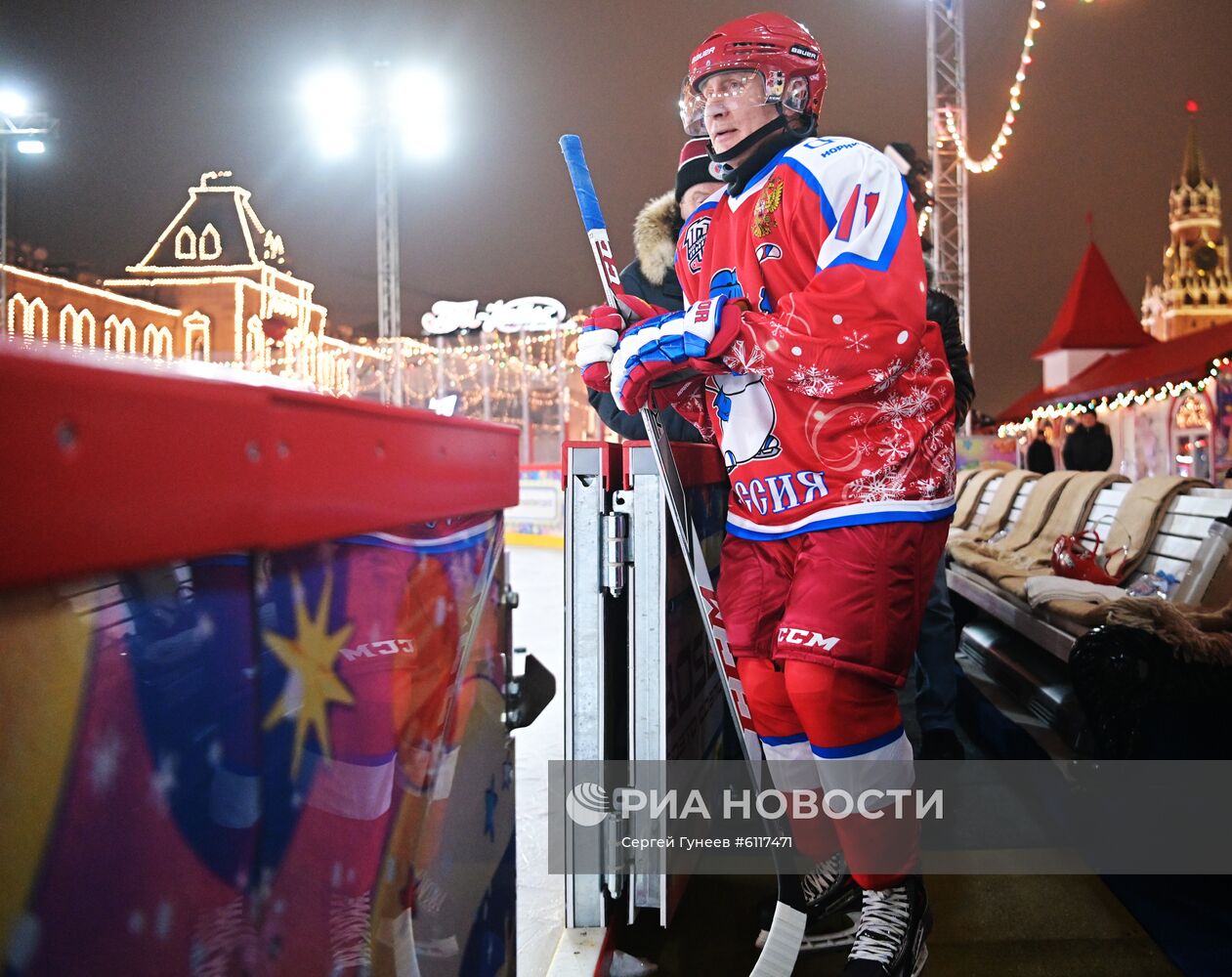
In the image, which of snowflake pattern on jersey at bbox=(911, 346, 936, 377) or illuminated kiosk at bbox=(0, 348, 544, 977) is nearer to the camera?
illuminated kiosk at bbox=(0, 348, 544, 977)

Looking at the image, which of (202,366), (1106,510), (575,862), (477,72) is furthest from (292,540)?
(477,72)

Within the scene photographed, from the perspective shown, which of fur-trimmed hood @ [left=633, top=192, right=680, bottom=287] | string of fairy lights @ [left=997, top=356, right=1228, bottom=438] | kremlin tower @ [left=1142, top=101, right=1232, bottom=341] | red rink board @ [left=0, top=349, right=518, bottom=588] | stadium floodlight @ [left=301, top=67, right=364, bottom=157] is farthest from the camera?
kremlin tower @ [left=1142, top=101, right=1232, bottom=341]

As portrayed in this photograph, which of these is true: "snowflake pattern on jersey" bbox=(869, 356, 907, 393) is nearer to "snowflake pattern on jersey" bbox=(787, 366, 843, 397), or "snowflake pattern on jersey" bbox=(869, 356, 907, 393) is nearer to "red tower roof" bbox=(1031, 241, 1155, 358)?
"snowflake pattern on jersey" bbox=(787, 366, 843, 397)

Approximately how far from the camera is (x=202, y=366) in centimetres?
45

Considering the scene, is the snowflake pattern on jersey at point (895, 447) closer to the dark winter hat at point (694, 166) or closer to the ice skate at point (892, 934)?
the ice skate at point (892, 934)

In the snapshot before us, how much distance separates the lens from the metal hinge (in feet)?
5.05

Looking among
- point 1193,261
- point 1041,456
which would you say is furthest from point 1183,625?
point 1193,261

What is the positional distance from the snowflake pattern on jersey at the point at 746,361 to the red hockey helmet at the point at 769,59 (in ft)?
1.47

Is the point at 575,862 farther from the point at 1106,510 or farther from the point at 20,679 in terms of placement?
the point at 1106,510

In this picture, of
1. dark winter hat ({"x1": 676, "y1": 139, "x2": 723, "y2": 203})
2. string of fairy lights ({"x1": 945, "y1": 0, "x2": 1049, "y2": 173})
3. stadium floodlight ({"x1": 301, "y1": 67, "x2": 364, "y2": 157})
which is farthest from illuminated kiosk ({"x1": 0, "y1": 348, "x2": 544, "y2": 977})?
stadium floodlight ({"x1": 301, "y1": 67, "x2": 364, "y2": 157})

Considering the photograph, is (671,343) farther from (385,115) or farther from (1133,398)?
(1133,398)

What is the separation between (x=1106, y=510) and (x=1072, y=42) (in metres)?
28.8

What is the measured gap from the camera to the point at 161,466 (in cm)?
38

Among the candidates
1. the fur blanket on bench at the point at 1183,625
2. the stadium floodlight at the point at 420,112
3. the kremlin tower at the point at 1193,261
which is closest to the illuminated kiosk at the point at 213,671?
the fur blanket on bench at the point at 1183,625
